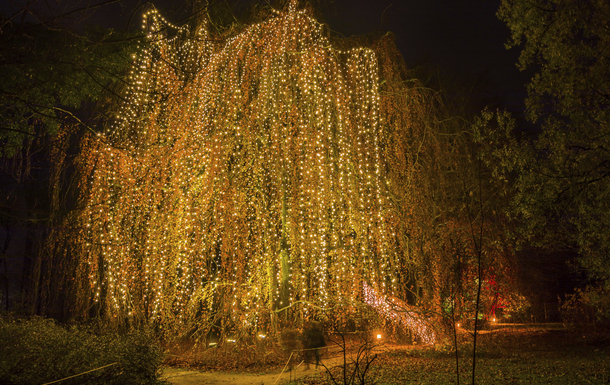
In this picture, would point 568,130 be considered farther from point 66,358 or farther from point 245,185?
point 66,358

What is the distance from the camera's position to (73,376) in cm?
339

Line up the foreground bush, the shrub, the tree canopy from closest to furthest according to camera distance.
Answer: the foreground bush < the tree canopy < the shrub

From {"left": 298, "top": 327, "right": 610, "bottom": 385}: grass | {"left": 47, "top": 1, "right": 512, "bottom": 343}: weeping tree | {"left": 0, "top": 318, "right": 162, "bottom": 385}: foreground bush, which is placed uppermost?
{"left": 47, "top": 1, "right": 512, "bottom": 343}: weeping tree

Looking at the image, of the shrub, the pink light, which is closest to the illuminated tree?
the pink light

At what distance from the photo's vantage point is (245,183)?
252 inches

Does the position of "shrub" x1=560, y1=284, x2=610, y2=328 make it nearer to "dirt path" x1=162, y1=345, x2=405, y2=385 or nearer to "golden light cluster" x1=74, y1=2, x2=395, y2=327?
"golden light cluster" x1=74, y1=2, x2=395, y2=327

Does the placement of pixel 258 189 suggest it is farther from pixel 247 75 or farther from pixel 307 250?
pixel 247 75

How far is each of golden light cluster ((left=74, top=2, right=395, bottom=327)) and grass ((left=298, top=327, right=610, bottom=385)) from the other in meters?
1.23

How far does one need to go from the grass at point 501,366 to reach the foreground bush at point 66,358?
2307 millimetres

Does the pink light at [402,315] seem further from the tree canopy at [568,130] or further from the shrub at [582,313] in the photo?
the shrub at [582,313]

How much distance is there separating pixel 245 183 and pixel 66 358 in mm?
3371

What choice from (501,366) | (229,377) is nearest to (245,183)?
(229,377)

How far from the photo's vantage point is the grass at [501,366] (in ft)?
18.9

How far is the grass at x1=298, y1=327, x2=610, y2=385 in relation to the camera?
575cm
